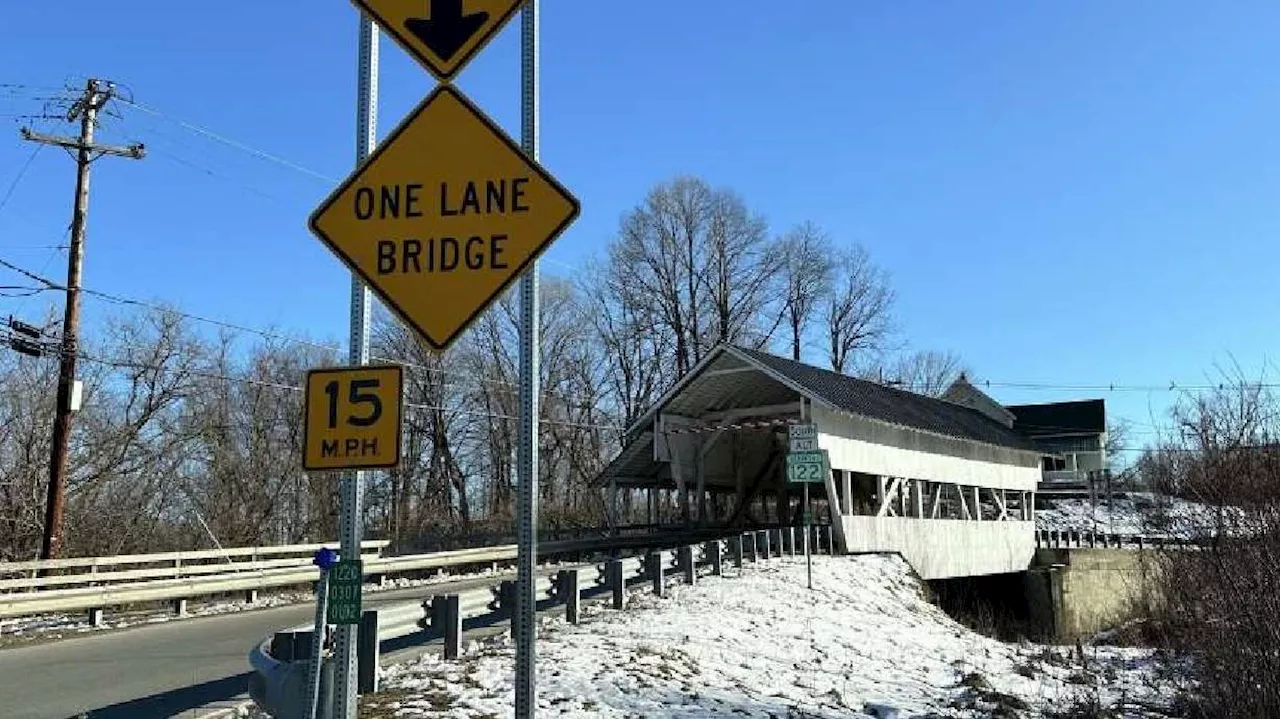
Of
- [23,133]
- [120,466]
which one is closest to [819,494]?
[120,466]

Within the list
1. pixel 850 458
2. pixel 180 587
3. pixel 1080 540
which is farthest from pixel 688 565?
pixel 1080 540

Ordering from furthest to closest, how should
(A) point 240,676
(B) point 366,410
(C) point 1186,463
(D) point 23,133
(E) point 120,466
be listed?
(E) point 120,466
(D) point 23,133
(C) point 1186,463
(A) point 240,676
(B) point 366,410

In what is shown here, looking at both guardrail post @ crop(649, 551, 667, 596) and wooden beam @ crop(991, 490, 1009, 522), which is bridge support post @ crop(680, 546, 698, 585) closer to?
guardrail post @ crop(649, 551, 667, 596)

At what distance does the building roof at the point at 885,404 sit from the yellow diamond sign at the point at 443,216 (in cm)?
2412

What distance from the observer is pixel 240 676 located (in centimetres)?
1018

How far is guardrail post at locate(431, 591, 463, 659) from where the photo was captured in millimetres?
10180

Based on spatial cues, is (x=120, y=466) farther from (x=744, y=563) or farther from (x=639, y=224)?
(x=639, y=224)

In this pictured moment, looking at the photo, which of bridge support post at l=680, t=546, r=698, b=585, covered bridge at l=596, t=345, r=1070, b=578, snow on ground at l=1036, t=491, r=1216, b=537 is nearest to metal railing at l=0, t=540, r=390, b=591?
bridge support post at l=680, t=546, r=698, b=585

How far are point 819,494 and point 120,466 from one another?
2855 cm

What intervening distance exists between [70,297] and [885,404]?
78.0 feet

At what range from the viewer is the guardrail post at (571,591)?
44.5ft

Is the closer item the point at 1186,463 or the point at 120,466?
the point at 1186,463

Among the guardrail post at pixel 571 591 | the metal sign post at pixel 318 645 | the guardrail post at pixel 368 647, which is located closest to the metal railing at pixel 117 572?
the guardrail post at pixel 571 591

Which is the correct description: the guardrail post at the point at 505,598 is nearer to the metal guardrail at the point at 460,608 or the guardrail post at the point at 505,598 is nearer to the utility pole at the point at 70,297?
the metal guardrail at the point at 460,608
